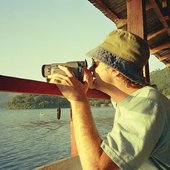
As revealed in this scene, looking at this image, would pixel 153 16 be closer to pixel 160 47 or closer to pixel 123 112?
pixel 160 47

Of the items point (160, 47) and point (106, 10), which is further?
point (160, 47)

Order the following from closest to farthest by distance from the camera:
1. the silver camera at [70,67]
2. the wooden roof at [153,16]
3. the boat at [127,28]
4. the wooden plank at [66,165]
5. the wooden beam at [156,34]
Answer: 1. the boat at [127,28]
2. the silver camera at [70,67]
3. the wooden plank at [66,165]
4. the wooden roof at [153,16]
5. the wooden beam at [156,34]

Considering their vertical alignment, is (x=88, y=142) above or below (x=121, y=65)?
below

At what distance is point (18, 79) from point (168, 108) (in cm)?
62

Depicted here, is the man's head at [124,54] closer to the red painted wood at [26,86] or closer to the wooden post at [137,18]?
the red painted wood at [26,86]

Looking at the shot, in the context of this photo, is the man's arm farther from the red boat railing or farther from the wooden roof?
the wooden roof

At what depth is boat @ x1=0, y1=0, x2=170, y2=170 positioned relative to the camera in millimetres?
1226

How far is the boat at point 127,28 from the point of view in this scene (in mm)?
1226

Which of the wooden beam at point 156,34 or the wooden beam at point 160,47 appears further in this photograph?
the wooden beam at point 160,47

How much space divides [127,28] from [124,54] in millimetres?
2193

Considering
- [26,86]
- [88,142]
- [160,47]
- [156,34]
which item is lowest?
[88,142]

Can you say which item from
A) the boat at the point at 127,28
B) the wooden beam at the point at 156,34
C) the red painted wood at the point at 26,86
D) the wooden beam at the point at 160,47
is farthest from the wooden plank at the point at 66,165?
the wooden beam at the point at 160,47

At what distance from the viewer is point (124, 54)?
134 cm

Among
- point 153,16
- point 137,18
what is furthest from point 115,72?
point 153,16
